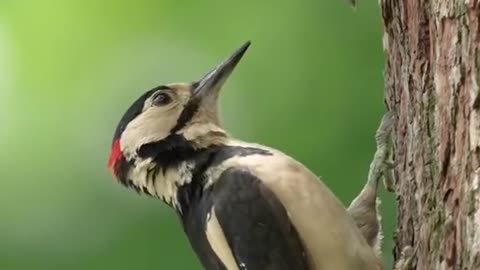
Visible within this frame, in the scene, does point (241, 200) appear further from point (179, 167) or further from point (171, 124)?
point (171, 124)

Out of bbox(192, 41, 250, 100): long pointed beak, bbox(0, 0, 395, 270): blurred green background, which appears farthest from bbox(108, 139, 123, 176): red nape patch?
bbox(0, 0, 395, 270): blurred green background

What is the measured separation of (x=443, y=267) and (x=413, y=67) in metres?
0.54

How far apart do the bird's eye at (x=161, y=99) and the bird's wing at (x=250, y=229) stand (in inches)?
23.6

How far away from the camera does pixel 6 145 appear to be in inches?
209

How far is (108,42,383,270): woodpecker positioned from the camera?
3035mm

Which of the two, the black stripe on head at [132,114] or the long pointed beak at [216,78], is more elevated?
the long pointed beak at [216,78]

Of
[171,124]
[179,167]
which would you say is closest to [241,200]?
[179,167]

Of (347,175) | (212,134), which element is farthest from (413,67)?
(347,175)

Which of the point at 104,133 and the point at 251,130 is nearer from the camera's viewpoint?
the point at 251,130

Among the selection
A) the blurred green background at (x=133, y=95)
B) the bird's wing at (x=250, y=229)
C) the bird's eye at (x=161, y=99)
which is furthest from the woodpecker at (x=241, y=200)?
the blurred green background at (x=133, y=95)

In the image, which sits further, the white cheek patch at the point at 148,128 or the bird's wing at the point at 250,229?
the white cheek patch at the point at 148,128

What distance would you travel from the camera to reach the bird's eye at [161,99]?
3704mm

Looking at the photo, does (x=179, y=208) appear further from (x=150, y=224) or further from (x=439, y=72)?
(x=150, y=224)

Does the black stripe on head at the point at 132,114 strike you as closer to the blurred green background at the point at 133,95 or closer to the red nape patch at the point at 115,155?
the red nape patch at the point at 115,155
